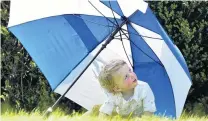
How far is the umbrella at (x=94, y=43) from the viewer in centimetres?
402

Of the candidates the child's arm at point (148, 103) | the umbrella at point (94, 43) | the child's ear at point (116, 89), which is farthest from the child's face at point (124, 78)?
the umbrella at point (94, 43)

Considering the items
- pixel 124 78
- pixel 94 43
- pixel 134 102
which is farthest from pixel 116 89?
pixel 94 43

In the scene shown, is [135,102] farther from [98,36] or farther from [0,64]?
[0,64]

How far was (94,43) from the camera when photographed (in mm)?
4426

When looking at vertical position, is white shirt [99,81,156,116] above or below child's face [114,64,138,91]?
below

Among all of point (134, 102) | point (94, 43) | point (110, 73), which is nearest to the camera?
point (134, 102)

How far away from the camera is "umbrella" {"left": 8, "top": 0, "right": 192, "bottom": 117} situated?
13.2 feet

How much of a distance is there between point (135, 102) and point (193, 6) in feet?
8.51

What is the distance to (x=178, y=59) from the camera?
162 inches

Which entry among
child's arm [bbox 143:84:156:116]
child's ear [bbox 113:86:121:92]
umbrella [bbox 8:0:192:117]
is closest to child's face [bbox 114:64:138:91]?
child's ear [bbox 113:86:121:92]

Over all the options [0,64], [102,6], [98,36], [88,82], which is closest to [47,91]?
[0,64]

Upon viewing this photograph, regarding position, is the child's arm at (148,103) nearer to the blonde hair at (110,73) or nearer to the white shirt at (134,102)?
the white shirt at (134,102)

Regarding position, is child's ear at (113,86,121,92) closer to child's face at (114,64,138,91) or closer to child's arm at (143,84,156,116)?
child's face at (114,64,138,91)

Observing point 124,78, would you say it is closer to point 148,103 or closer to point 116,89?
point 116,89
